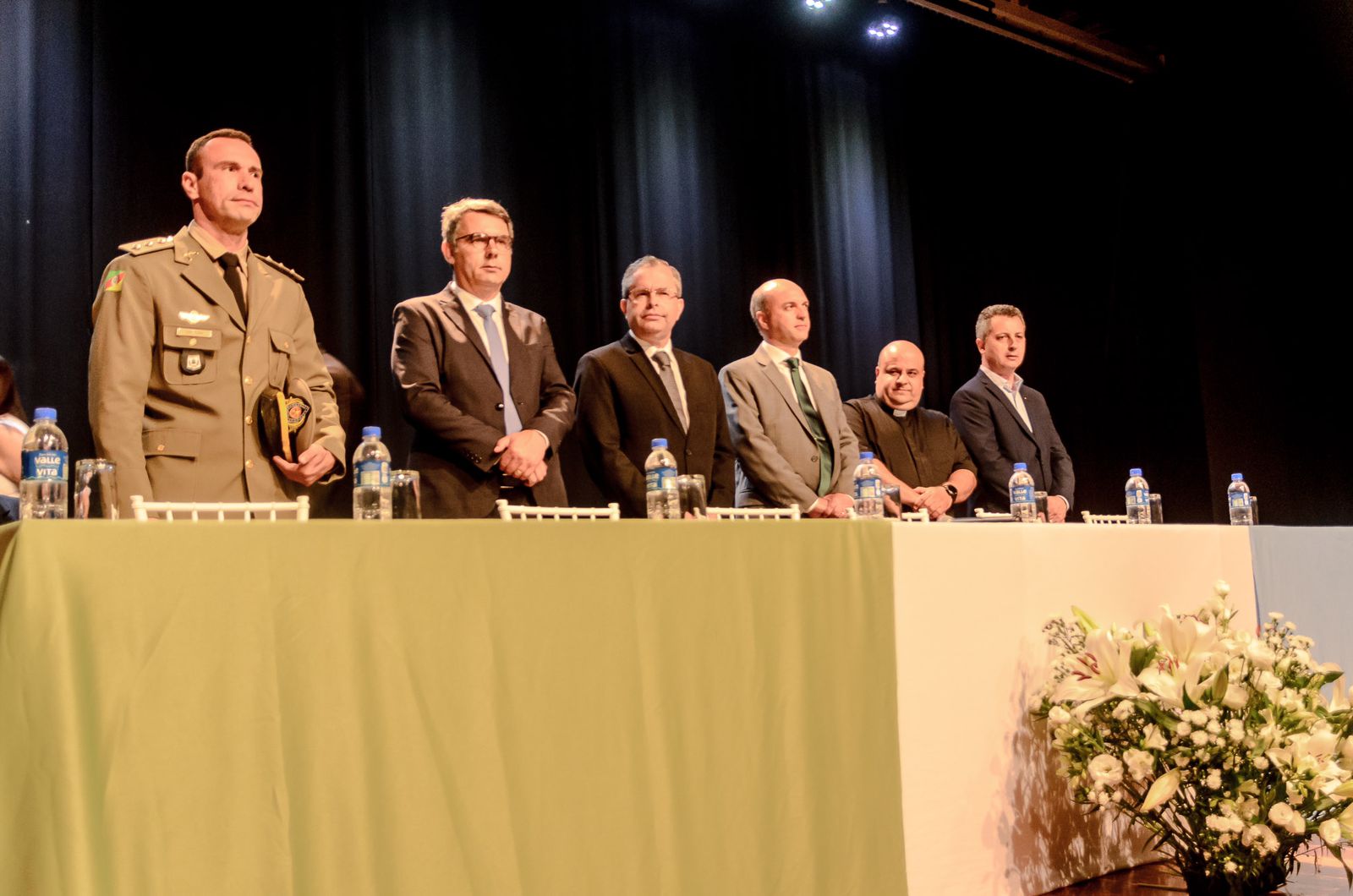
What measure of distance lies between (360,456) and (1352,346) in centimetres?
550

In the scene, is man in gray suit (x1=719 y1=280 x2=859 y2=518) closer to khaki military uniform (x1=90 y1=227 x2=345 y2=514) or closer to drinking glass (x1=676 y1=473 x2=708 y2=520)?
drinking glass (x1=676 y1=473 x2=708 y2=520)

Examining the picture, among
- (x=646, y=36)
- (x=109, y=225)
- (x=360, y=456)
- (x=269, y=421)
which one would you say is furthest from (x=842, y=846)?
(x=646, y=36)

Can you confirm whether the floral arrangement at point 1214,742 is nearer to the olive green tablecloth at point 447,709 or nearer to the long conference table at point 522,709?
the long conference table at point 522,709

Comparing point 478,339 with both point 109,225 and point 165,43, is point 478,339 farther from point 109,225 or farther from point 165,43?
point 165,43

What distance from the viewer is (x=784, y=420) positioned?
3.74 m

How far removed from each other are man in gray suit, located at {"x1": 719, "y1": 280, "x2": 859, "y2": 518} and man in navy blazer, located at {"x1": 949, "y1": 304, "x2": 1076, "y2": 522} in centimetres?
80

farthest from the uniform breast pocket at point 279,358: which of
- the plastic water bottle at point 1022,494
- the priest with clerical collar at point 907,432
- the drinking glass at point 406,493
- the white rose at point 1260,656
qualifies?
the plastic water bottle at point 1022,494

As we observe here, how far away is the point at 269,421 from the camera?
257cm

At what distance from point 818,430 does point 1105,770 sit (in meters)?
1.74

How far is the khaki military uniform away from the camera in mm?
2473

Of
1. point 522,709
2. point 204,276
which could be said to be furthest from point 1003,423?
point 522,709

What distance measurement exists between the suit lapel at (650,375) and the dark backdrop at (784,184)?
1.27m

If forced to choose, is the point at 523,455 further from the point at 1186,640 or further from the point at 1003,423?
the point at 1003,423

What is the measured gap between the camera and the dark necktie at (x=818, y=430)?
3.76 metres
